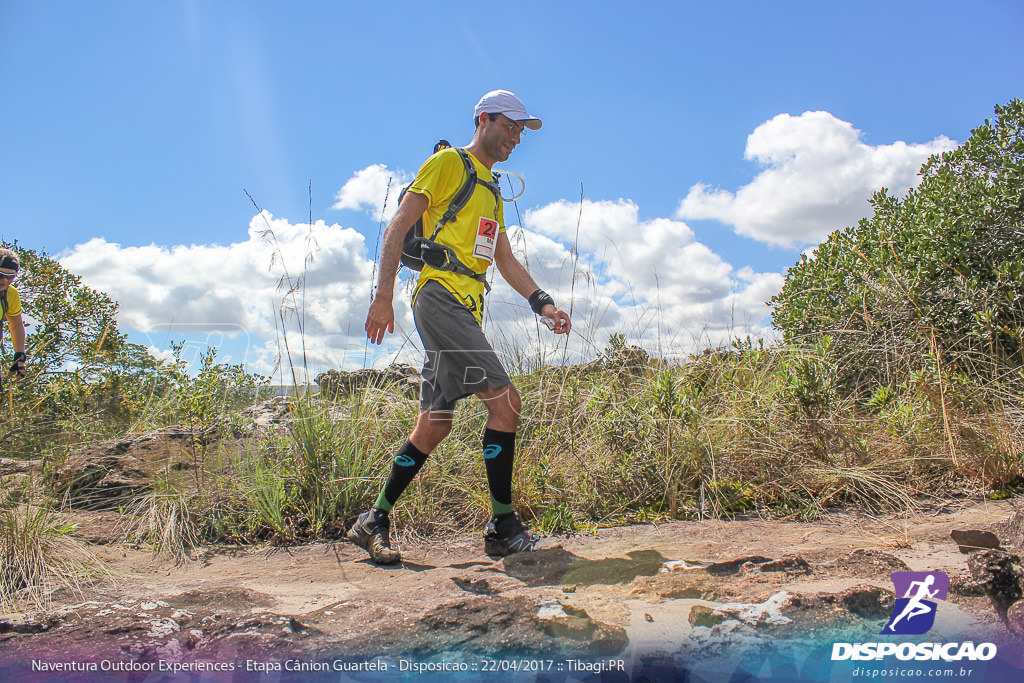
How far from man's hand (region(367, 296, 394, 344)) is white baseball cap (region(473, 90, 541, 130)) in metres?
1.18

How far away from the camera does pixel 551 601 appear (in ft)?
7.62

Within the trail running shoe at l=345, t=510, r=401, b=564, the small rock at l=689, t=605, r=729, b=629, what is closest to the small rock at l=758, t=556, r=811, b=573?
the small rock at l=689, t=605, r=729, b=629

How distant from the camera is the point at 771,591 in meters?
2.20

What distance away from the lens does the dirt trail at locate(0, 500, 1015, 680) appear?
6.53 ft

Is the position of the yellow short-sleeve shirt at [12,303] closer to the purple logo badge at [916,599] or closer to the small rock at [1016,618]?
the purple logo badge at [916,599]

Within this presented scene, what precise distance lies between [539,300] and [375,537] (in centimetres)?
147

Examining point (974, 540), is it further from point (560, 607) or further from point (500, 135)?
point (500, 135)

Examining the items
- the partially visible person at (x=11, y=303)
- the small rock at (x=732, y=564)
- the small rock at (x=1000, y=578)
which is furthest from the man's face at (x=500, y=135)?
the partially visible person at (x=11, y=303)

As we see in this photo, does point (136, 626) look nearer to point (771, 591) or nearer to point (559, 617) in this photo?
point (559, 617)

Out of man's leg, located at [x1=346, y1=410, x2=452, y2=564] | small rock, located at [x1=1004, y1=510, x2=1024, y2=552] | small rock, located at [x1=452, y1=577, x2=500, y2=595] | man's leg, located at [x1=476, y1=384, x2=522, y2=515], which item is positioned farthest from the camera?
man's leg, located at [x1=346, y1=410, x2=452, y2=564]

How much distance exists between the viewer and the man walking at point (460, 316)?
9.66 feet

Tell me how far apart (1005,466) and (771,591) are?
Answer: 2415mm

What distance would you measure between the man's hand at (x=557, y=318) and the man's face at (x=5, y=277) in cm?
462

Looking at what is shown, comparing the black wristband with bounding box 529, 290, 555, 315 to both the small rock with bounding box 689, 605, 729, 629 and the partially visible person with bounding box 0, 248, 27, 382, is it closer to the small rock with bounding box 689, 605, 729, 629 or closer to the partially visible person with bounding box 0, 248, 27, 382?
the small rock with bounding box 689, 605, 729, 629
